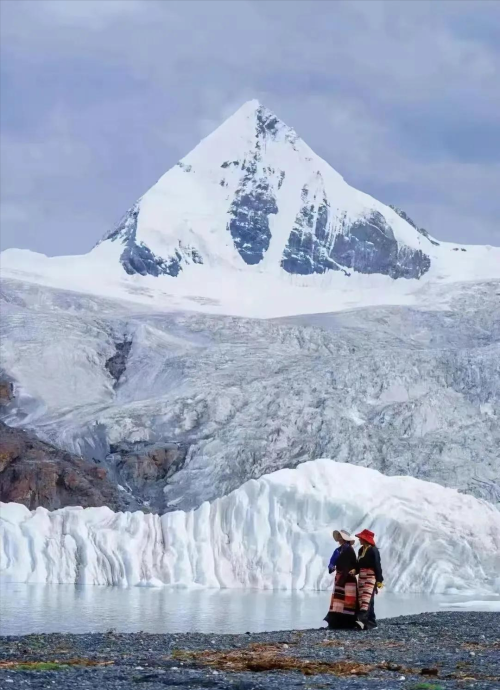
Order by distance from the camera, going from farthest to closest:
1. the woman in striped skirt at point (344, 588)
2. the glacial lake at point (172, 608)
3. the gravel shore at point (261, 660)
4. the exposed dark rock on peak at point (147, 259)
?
1. the exposed dark rock on peak at point (147, 259)
2. the glacial lake at point (172, 608)
3. the woman in striped skirt at point (344, 588)
4. the gravel shore at point (261, 660)

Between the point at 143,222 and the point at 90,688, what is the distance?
412ft

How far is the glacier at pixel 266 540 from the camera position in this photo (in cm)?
3688

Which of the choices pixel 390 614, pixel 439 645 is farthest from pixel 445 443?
pixel 439 645

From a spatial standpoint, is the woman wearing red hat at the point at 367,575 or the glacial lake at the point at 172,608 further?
the glacial lake at the point at 172,608

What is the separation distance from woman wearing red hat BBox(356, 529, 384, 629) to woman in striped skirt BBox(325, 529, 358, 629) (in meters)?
0.10

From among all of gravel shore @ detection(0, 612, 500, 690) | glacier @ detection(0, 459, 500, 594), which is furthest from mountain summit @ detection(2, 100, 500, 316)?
gravel shore @ detection(0, 612, 500, 690)

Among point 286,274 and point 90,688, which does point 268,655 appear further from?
point 286,274

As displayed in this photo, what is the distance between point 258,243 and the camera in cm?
13325

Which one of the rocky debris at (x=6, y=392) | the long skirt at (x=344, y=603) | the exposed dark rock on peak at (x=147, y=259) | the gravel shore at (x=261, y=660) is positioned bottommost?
the gravel shore at (x=261, y=660)

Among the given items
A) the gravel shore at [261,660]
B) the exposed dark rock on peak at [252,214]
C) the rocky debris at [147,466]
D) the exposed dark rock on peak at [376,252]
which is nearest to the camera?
the gravel shore at [261,660]

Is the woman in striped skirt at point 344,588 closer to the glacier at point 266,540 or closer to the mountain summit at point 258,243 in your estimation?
the glacier at point 266,540

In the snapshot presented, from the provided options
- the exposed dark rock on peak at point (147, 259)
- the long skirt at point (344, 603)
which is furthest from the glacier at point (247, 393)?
the long skirt at point (344, 603)

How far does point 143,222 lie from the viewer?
13212 centimetres

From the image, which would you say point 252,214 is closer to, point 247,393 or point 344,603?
point 247,393
